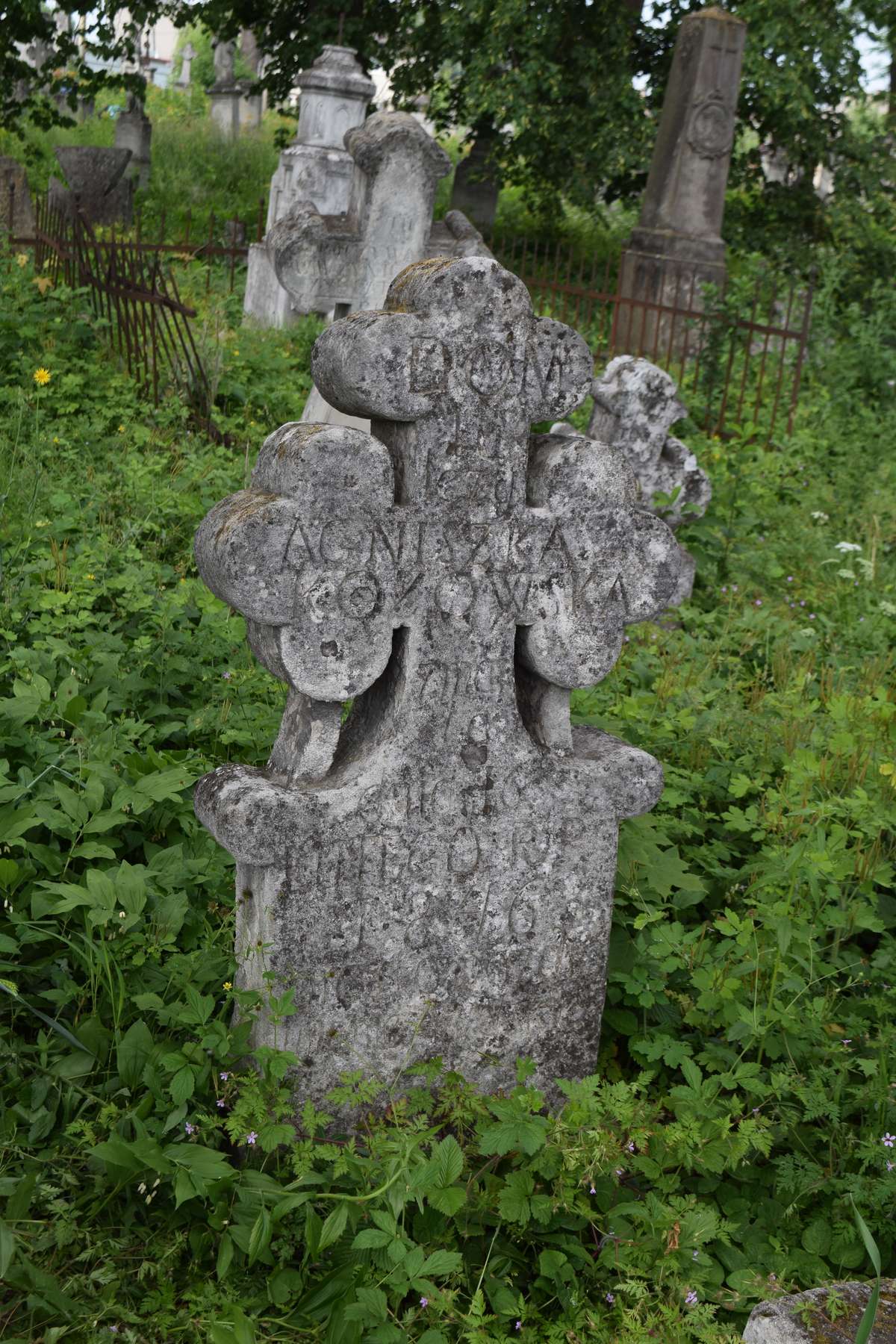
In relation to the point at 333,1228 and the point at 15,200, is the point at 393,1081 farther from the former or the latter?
the point at 15,200

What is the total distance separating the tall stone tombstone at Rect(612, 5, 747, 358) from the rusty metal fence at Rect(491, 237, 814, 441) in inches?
2.5

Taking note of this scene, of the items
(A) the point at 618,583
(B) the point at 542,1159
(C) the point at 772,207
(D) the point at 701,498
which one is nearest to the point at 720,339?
(D) the point at 701,498

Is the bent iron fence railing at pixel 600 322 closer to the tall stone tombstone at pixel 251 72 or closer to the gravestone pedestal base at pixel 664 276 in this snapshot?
the gravestone pedestal base at pixel 664 276

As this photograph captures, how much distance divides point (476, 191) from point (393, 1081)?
48.2 feet

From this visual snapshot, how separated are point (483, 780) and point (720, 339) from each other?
801cm

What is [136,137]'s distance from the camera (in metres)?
16.2

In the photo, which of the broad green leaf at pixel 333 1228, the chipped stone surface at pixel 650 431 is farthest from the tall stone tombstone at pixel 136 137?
the broad green leaf at pixel 333 1228

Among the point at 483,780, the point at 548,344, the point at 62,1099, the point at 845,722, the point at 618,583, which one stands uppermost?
the point at 548,344

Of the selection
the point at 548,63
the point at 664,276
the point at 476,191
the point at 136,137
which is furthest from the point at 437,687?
the point at 136,137

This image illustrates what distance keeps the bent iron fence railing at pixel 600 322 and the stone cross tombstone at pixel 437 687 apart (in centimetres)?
434

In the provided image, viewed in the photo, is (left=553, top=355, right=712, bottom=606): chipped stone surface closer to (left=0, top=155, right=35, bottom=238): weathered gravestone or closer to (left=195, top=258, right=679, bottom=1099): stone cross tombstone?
(left=195, top=258, right=679, bottom=1099): stone cross tombstone

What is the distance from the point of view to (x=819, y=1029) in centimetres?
281

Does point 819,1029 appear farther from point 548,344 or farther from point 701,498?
point 701,498

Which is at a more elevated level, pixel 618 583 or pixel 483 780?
pixel 618 583
